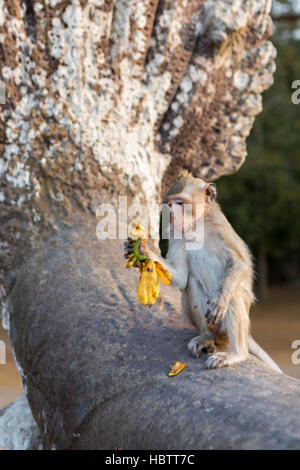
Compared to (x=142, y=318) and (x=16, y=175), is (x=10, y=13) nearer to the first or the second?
(x=16, y=175)

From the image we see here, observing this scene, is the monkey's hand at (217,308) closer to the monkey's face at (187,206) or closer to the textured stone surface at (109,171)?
the textured stone surface at (109,171)

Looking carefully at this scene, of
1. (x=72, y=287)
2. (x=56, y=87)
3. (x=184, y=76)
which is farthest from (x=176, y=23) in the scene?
(x=72, y=287)

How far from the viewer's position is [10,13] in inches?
150

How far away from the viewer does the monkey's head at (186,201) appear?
3398 millimetres

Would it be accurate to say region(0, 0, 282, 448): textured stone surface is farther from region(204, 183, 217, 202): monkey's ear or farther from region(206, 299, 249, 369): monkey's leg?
region(204, 183, 217, 202): monkey's ear

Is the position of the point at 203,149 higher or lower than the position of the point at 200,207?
higher

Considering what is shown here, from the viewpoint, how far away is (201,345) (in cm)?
311

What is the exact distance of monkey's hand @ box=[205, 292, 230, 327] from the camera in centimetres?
313

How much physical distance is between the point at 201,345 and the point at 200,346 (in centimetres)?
1

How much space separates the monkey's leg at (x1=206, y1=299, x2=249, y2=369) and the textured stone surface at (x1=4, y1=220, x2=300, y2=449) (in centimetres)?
6

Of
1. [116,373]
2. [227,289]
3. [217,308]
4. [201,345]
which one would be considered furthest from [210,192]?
[116,373]

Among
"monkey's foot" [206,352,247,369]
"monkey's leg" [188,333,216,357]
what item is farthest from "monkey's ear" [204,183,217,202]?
"monkey's foot" [206,352,247,369]

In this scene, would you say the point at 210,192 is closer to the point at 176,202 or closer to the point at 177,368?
the point at 176,202

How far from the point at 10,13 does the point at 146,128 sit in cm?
115
